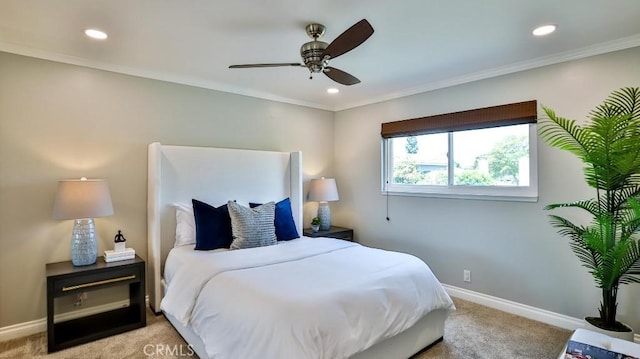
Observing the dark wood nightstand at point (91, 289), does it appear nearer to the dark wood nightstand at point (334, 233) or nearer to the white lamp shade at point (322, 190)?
the dark wood nightstand at point (334, 233)

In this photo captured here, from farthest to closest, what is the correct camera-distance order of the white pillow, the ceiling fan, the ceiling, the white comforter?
the white pillow → the ceiling → the ceiling fan → the white comforter

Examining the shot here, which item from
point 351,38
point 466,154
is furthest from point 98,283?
point 466,154

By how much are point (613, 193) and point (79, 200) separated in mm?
4043

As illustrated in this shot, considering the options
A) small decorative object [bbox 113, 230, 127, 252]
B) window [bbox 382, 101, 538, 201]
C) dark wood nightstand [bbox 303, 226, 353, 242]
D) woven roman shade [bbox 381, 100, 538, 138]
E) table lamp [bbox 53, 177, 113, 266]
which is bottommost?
dark wood nightstand [bbox 303, 226, 353, 242]

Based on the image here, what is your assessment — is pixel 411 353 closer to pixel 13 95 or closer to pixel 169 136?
pixel 169 136

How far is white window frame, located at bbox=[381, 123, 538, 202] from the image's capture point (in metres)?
3.08

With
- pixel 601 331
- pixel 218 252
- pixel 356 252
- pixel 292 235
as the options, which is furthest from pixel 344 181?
pixel 601 331

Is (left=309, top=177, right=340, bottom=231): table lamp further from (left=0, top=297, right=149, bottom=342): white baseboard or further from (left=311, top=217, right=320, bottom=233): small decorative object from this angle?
(left=0, top=297, right=149, bottom=342): white baseboard

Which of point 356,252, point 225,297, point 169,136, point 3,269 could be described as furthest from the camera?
point 169,136

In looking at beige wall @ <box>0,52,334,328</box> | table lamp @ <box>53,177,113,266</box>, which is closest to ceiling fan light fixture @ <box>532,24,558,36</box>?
beige wall @ <box>0,52,334,328</box>

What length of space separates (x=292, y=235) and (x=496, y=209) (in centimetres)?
210

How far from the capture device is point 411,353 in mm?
2391

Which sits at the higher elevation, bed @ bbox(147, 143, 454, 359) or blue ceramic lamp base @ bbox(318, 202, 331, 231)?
blue ceramic lamp base @ bbox(318, 202, 331, 231)

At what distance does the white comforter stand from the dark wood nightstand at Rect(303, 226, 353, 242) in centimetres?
135
